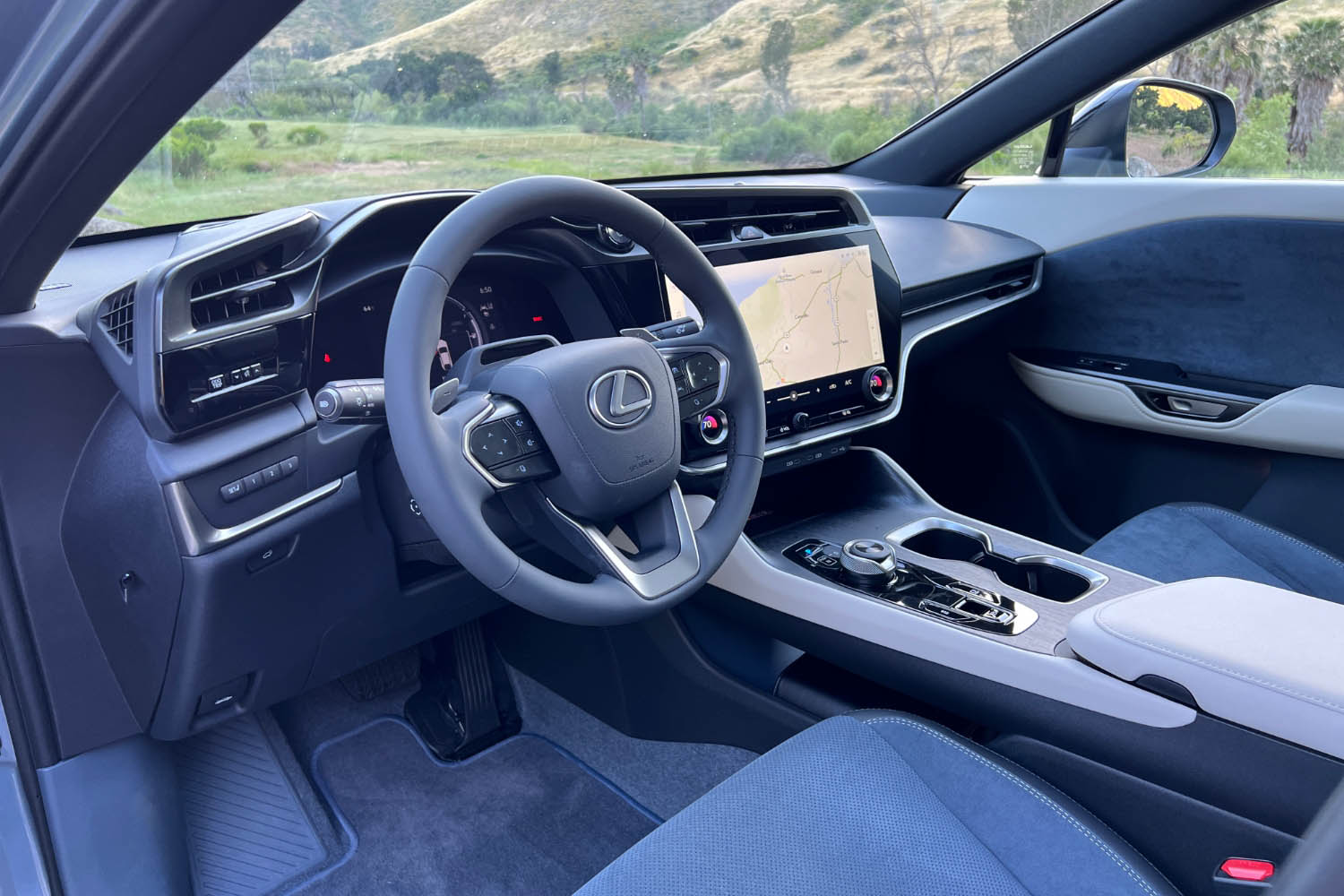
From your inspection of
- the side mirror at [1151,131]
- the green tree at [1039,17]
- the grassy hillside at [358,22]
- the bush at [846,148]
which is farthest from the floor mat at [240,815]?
the side mirror at [1151,131]

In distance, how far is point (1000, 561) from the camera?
6.03ft

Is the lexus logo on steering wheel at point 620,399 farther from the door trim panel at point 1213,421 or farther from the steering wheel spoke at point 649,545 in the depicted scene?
the door trim panel at point 1213,421

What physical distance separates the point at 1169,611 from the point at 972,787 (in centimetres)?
37

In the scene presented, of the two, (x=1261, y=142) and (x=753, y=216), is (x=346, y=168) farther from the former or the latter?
(x=1261, y=142)

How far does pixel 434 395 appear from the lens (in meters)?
1.21

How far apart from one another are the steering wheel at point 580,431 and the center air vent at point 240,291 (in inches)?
11.8

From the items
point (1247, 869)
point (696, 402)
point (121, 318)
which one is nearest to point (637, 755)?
point (696, 402)

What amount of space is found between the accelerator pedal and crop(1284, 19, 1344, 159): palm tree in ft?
7.09

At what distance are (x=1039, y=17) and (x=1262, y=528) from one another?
1258mm

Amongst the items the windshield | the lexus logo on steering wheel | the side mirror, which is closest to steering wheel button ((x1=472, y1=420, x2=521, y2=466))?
the lexus logo on steering wheel

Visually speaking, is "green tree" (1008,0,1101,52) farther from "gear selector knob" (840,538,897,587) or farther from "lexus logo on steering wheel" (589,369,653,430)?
"lexus logo on steering wheel" (589,369,653,430)

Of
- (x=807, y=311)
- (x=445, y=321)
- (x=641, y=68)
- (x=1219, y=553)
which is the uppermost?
(x=641, y=68)

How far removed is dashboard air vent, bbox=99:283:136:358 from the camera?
1274 mm

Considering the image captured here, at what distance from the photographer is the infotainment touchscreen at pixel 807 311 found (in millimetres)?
1924
